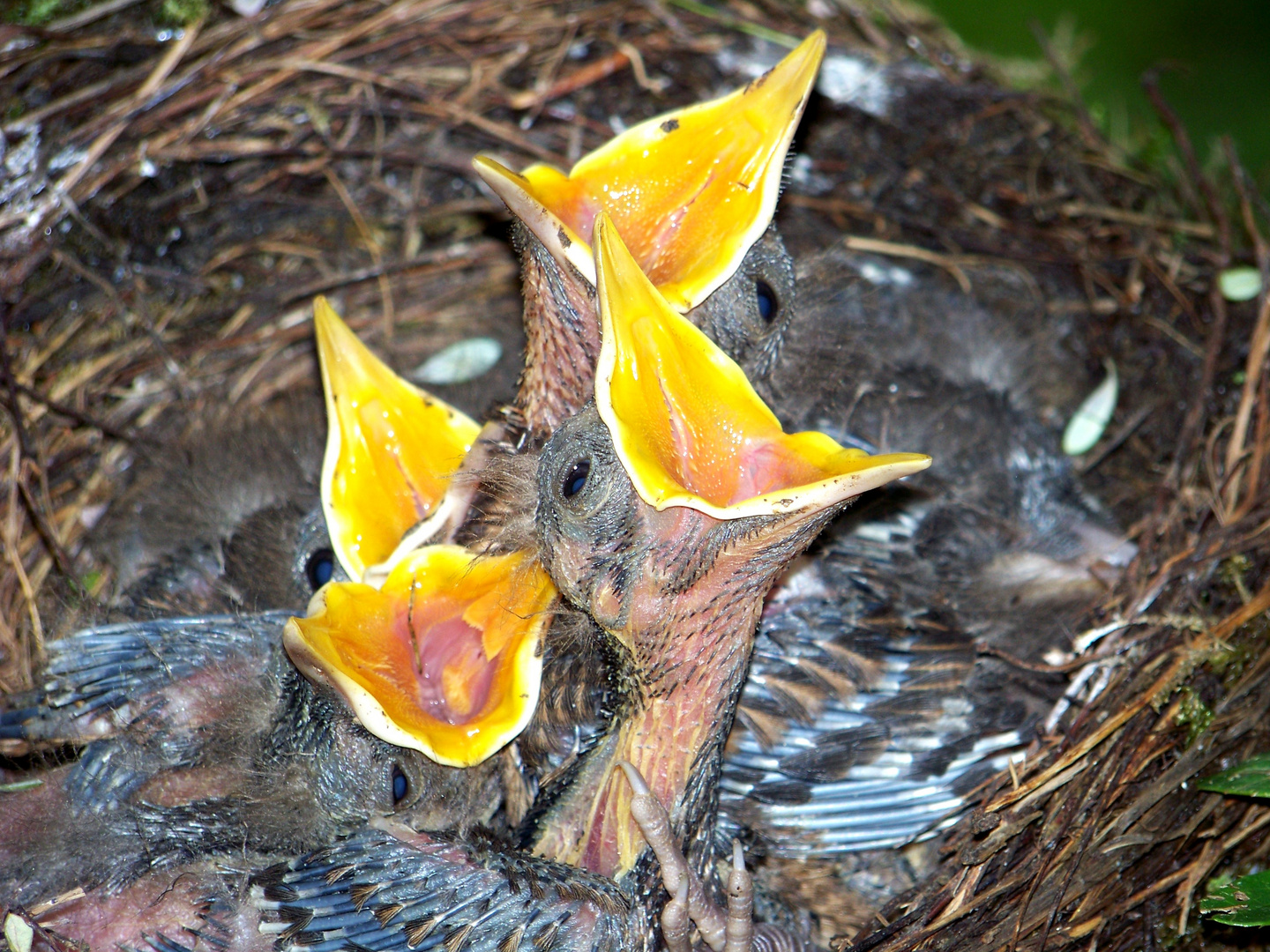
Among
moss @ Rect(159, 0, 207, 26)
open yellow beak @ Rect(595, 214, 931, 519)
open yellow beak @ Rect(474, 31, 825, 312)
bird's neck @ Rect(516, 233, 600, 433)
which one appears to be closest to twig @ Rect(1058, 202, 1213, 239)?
open yellow beak @ Rect(474, 31, 825, 312)

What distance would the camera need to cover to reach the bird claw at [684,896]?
1161mm

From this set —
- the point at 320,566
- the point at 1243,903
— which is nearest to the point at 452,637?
the point at 320,566

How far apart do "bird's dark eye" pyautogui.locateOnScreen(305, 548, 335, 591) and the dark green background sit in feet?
6.31

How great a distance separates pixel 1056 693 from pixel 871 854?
1.15 ft

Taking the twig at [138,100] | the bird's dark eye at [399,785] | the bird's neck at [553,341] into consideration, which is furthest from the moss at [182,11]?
the bird's dark eye at [399,785]

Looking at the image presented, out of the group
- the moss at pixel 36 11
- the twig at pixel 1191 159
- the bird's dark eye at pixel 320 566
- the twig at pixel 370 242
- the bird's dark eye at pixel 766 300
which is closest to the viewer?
the bird's dark eye at pixel 766 300

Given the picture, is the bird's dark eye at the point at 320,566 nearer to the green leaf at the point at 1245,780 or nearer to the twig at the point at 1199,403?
the green leaf at the point at 1245,780

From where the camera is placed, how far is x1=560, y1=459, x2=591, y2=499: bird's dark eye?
108cm

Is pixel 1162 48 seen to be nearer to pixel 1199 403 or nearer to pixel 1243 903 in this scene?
pixel 1199 403

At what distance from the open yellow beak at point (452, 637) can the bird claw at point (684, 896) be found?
16 centimetres

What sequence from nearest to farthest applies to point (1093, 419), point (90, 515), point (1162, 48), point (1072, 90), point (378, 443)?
point (378, 443) < point (90, 515) < point (1093, 419) < point (1072, 90) < point (1162, 48)

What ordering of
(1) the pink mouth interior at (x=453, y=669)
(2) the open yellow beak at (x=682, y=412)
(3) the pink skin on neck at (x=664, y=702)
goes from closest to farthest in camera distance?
(2) the open yellow beak at (x=682, y=412)
(3) the pink skin on neck at (x=664, y=702)
(1) the pink mouth interior at (x=453, y=669)

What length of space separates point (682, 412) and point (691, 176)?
0.41 m

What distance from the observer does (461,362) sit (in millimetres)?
2051
